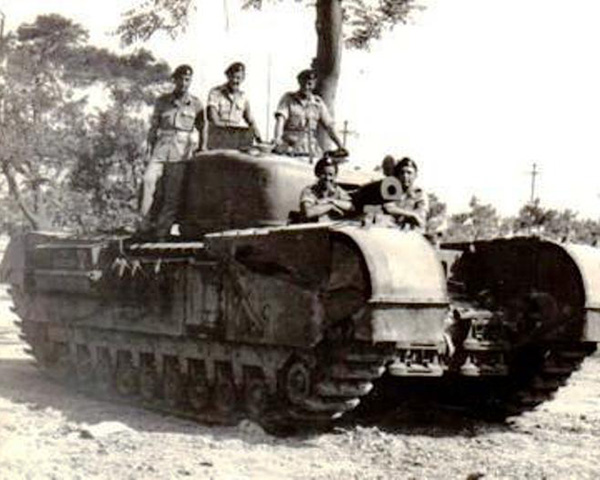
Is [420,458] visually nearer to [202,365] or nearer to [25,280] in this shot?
[202,365]

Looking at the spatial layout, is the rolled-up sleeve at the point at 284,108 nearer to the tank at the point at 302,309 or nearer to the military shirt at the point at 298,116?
the military shirt at the point at 298,116

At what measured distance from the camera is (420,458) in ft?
30.4

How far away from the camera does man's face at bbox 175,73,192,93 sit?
13.7 m

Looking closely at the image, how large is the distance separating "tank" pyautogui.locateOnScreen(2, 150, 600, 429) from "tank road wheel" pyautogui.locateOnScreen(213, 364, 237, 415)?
26 mm

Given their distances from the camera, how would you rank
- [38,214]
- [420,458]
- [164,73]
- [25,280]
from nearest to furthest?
[420,458] < [25,280] < [38,214] < [164,73]

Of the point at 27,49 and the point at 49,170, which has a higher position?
the point at 27,49

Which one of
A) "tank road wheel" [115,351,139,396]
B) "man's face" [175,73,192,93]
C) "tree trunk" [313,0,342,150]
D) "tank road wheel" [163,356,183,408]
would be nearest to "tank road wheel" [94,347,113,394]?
"tank road wheel" [115,351,139,396]

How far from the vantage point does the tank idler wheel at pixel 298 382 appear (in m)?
9.89

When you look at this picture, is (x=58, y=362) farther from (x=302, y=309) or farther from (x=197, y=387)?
(x=302, y=309)

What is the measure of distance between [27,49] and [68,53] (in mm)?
2767

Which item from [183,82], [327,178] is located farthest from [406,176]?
[183,82]

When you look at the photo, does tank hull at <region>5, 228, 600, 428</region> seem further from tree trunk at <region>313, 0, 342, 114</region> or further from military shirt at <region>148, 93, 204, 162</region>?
tree trunk at <region>313, 0, 342, 114</region>

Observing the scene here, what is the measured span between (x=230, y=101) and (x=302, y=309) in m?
4.10

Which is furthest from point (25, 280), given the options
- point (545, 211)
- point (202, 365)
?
point (545, 211)
